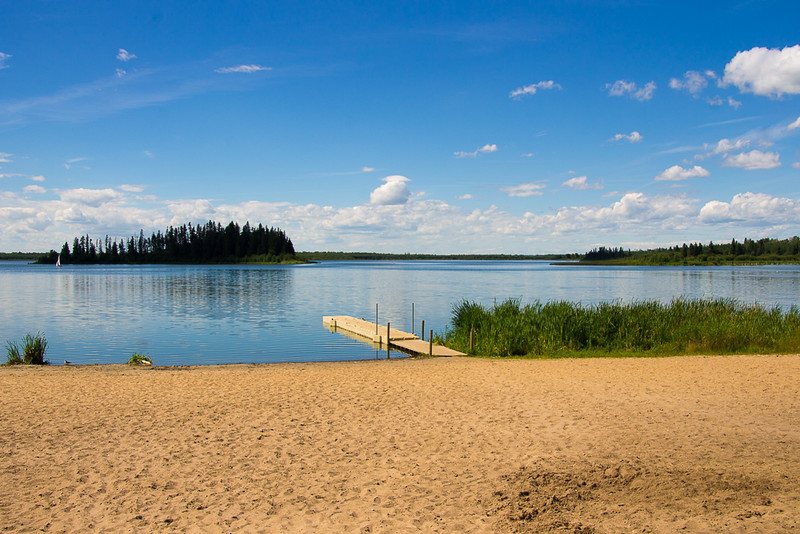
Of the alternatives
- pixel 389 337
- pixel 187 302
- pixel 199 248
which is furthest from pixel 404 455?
Answer: pixel 199 248

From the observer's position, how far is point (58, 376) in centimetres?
1395

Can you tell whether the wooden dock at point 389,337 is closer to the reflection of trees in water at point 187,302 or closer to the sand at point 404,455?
the reflection of trees in water at point 187,302

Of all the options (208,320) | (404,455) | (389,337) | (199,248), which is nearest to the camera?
(404,455)

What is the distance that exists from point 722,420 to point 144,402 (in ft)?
33.5

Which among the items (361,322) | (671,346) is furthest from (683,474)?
(361,322)

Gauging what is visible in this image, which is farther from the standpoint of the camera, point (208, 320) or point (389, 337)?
point (208, 320)

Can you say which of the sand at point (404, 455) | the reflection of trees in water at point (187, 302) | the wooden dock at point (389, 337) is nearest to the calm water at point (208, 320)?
the reflection of trees in water at point (187, 302)

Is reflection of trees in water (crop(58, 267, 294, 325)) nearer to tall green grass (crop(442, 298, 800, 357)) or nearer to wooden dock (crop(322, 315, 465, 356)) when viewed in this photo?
wooden dock (crop(322, 315, 465, 356))

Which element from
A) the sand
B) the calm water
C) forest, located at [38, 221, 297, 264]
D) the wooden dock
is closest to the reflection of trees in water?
the calm water

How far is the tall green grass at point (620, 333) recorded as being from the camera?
59.7 feet

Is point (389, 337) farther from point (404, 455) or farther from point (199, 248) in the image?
point (199, 248)

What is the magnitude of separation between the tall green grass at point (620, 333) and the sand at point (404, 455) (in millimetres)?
5210

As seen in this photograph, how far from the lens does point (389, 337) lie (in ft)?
71.9

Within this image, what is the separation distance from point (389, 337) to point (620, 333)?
835 centimetres
